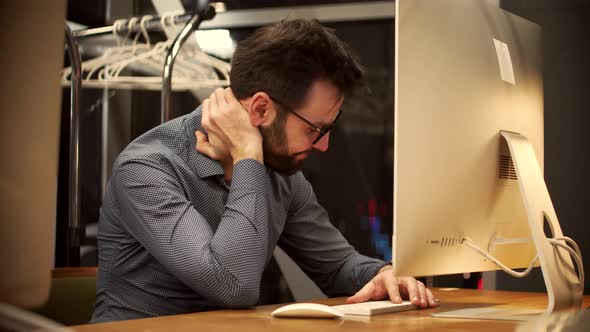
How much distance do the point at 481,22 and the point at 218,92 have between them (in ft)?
2.08

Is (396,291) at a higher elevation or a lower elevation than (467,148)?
lower

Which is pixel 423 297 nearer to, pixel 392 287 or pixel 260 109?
pixel 392 287

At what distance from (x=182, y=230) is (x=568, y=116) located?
1.48 meters

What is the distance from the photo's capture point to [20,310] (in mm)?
219

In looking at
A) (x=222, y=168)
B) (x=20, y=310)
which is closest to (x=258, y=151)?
(x=222, y=168)

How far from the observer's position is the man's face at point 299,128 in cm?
166

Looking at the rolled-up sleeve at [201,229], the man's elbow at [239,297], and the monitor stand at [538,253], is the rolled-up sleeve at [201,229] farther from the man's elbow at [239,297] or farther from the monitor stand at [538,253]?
the monitor stand at [538,253]

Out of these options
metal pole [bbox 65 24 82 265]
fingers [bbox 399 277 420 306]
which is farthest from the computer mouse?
metal pole [bbox 65 24 82 265]

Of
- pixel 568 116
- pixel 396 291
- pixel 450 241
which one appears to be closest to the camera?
pixel 450 241

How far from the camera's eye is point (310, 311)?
1183 mm

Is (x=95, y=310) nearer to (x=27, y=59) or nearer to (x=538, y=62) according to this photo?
(x=538, y=62)

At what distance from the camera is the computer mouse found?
3.84 ft

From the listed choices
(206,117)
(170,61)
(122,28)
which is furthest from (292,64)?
(122,28)

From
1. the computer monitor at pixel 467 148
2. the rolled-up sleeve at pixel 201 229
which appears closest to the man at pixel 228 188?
the rolled-up sleeve at pixel 201 229
